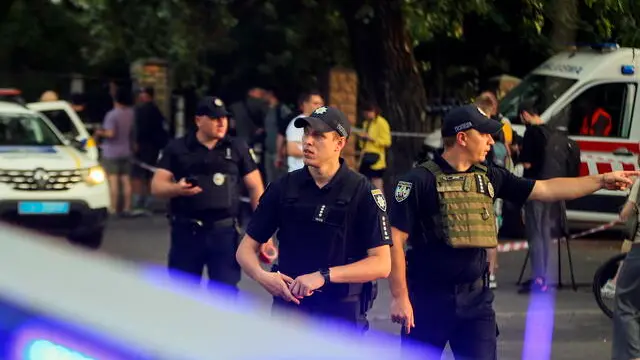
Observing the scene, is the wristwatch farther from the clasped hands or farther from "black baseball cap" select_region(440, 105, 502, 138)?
"black baseball cap" select_region(440, 105, 502, 138)

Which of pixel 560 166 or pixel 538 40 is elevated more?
pixel 538 40

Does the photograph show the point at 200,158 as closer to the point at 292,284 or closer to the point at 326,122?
the point at 326,122

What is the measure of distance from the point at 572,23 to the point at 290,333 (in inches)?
342

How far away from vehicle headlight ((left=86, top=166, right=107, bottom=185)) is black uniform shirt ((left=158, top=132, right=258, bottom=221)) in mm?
5505

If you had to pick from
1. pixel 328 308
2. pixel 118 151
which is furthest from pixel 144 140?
pixel 328 308

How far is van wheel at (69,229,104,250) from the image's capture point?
1289cm

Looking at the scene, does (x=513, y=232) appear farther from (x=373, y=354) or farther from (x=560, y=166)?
(x=373, y=354)

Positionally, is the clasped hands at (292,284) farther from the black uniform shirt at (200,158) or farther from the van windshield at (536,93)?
the van windshield at (536,93)

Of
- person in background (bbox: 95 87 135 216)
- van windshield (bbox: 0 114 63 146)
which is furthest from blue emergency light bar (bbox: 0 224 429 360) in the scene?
person in background (bbox: 95 87 135 216)

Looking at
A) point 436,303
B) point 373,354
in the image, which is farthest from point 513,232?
point 373,354

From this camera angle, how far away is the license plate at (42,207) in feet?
40.2

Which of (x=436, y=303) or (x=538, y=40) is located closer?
(x=436, y=303)

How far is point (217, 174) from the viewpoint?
730cm

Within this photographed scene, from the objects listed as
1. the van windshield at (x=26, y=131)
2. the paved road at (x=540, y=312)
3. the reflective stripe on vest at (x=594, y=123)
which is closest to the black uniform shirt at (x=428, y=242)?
the paved road at (x=540, y=312)
